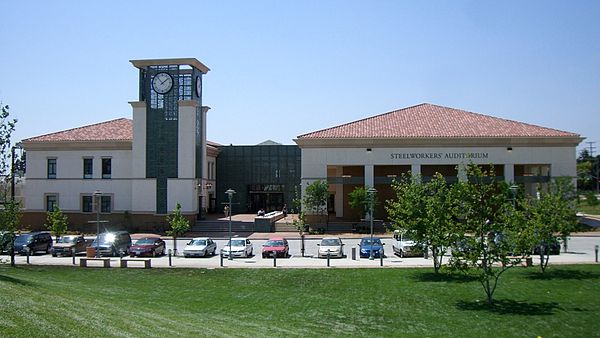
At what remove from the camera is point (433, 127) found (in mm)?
58531

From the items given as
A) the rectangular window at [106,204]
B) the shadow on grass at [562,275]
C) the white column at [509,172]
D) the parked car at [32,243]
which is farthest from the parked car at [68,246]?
the white column at [509,172]

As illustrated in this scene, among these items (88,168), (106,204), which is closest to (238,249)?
(106,204)

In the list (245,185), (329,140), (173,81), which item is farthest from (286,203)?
(173,81)

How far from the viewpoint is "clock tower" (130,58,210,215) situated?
56.3 meters

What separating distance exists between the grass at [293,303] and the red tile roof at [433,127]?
92.4 ft

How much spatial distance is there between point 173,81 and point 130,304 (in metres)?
38.9

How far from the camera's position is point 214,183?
235 ft

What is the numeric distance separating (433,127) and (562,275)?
3242cm

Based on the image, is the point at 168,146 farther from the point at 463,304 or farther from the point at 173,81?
the point at 463,304

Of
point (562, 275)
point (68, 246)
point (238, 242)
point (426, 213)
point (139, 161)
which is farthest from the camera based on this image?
point (139, 161)

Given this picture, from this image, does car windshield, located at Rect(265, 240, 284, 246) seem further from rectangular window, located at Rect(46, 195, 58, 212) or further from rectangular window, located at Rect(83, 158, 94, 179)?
rectangular window, located at Rect(46, 195, 58, 212)

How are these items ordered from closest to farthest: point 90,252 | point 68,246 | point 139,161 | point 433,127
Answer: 1. point 90,252
2. point 68,246
3. point 139,161
4. point 433,127

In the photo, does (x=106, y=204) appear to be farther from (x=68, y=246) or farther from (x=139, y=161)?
(x=68, y=246)

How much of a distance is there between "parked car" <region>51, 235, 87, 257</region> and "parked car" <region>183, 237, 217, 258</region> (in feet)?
23.5
